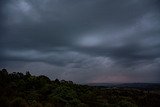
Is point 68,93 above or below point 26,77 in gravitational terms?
below

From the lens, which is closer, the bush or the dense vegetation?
the bush

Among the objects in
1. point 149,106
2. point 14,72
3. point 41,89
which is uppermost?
point 14,72

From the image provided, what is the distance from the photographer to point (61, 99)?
1166 inches

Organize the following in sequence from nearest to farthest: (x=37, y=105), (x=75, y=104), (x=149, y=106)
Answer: (x=37, y=105), (x=75, y=104), (x=149, y=106)

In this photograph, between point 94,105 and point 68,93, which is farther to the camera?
point 68,93

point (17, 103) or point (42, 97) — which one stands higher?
point (42, 97)

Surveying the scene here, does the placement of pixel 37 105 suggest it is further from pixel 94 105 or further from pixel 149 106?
pixel 149 106

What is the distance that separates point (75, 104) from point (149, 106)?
41.5 ft

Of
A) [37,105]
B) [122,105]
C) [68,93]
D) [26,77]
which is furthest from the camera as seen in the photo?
[26,77]

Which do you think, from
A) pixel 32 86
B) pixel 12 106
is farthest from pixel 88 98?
pixel 12 106

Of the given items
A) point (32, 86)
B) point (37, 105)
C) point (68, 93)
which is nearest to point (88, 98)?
point (68, 93)

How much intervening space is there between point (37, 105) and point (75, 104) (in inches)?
233

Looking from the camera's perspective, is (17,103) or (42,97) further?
(42,97)

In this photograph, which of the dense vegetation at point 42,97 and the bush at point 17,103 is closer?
the bush at point 17,103
